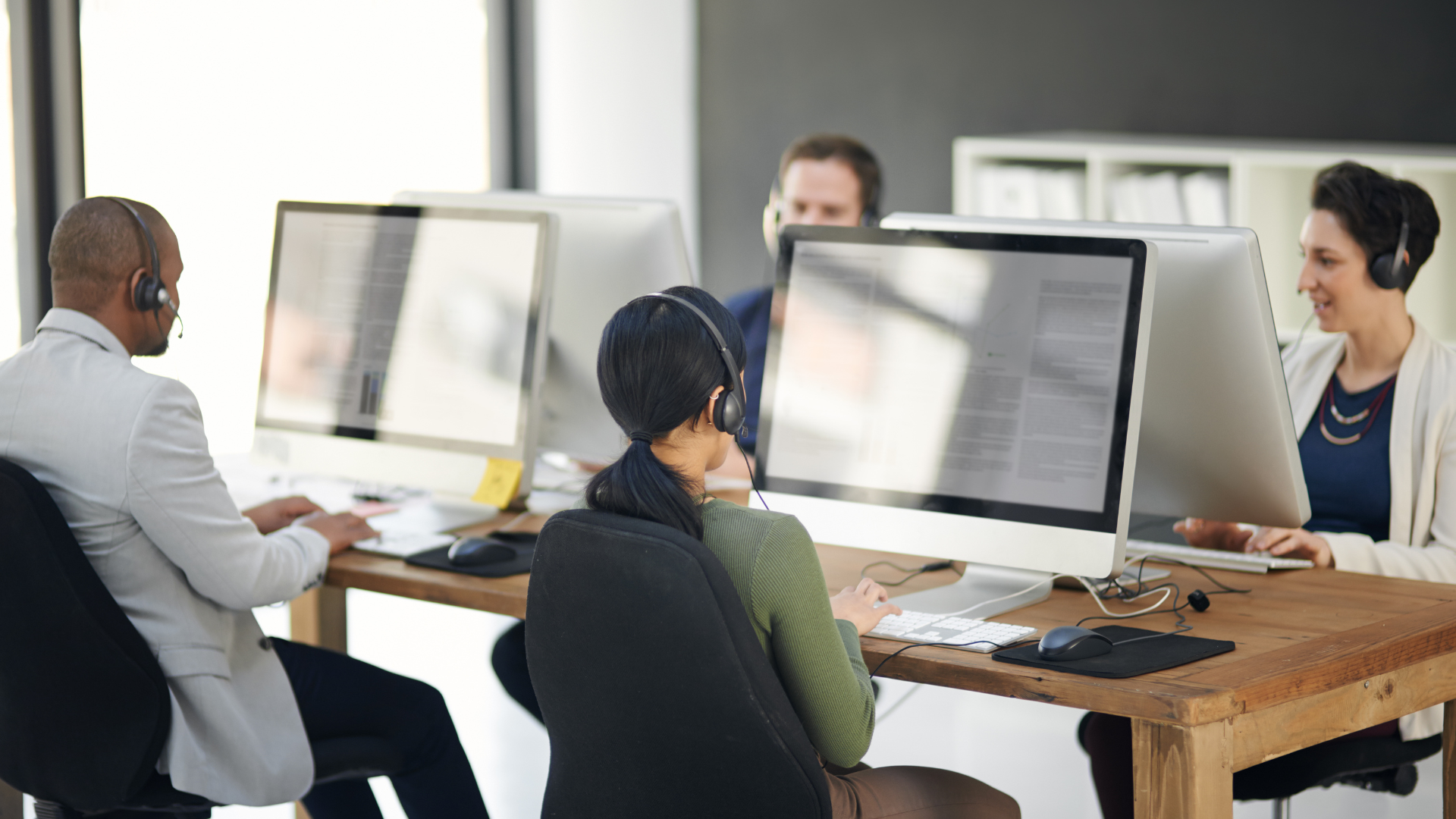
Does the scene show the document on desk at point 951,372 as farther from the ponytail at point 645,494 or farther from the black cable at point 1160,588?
the ponytail at point 645,494

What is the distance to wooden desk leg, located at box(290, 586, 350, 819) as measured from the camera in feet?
8.80

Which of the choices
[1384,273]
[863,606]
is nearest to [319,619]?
[863,606]

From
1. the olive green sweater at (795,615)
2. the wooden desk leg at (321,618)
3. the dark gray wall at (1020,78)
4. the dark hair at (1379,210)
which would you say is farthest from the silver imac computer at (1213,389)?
the dark gray wall at (1020,78)

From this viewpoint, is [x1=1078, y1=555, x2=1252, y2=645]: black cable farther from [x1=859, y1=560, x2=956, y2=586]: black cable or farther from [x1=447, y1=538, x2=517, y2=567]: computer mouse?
[x1=447, y1=538, x2=517, y2=567]: computer mouse

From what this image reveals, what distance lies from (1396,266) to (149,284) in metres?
1.95

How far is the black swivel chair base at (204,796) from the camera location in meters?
1.89

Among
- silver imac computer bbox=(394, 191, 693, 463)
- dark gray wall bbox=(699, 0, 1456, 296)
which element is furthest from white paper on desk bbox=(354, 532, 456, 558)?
dark gray wall bbox=(699, 0, 1456, 296)

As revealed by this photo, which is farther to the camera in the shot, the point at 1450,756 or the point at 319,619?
the point at 319,619

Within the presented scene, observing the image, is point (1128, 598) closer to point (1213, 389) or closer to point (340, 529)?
point (1213, 389)

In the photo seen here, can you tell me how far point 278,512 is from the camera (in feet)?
7.72

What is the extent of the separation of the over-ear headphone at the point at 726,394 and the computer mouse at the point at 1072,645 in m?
0.46

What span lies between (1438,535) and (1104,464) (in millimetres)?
754

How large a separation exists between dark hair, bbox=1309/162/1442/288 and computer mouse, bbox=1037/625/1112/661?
42.0 inches

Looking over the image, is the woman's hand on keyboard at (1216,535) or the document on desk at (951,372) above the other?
the document on desk at (951,372)
